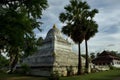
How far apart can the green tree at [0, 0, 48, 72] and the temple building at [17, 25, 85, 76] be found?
13323 mm

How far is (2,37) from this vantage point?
87.8 ft

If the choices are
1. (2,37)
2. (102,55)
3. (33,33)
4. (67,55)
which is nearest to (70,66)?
(67,55)

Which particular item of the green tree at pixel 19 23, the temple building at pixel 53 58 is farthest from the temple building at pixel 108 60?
the green tree at pixel 19 23

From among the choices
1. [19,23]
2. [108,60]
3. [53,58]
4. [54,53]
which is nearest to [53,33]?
[54,53]

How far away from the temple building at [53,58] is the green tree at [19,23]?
1332 cm

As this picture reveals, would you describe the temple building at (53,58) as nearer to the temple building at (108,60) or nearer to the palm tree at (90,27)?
the palm tree at (90,27)

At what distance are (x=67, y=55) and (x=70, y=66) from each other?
3.89 m

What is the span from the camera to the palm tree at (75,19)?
44.5m

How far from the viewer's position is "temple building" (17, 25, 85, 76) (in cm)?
4344

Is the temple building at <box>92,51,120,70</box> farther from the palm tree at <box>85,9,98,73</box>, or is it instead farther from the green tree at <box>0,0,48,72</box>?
the green tree at <box>0,0,48,72</box>

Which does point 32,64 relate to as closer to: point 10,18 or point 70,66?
point 70,66

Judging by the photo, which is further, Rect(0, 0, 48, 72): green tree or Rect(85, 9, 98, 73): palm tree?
Rect(85, 9, 98, 73): palm tree

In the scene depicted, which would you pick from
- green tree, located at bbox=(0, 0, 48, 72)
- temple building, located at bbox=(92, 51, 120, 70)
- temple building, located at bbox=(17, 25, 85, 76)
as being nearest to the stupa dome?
temple building, located at bbox=(17, 25, 85, 76)

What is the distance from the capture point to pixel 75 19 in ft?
147
